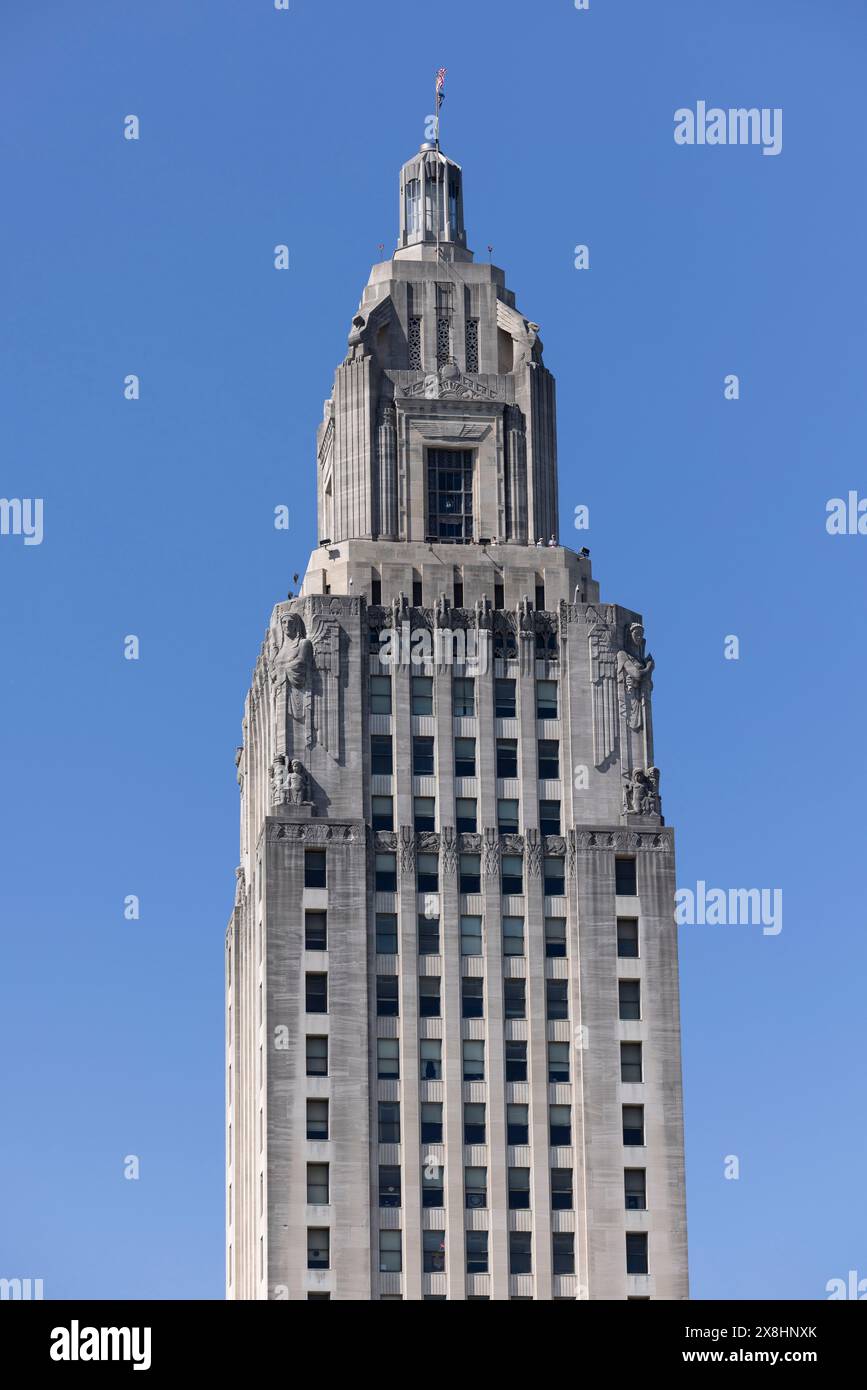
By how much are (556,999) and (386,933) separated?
7.75 meters

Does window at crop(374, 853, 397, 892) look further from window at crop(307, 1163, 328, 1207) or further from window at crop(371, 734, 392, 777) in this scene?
window at crop(307, 1163, 328, 1207)

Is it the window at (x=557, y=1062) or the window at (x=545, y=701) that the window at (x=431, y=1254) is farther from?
the window at (x=545, y=701)

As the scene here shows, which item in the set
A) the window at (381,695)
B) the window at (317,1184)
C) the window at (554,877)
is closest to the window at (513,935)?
the window at (554,877)

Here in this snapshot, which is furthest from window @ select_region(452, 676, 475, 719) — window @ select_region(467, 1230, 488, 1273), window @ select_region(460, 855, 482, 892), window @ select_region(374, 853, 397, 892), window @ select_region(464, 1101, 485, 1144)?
window @ select_region(467, 1230, 488, 1273)

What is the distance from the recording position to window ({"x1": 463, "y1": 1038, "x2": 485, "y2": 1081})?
458 ft

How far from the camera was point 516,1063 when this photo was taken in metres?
140

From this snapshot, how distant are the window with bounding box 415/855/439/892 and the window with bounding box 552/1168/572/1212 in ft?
43.4

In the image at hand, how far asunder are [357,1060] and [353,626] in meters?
19.7

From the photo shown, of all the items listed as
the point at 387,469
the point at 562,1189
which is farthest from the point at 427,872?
the point at 387,469

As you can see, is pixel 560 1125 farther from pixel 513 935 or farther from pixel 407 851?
pixel 407 851

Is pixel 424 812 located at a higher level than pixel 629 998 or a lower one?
higher

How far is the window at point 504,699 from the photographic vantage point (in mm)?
145375

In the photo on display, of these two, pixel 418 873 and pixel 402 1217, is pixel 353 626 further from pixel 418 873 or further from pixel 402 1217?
pixel 402 1217
